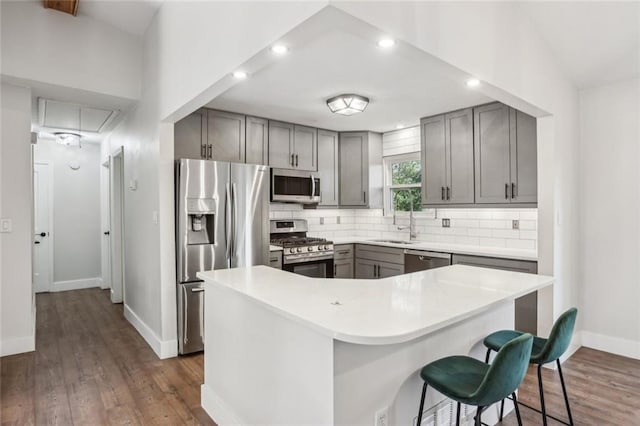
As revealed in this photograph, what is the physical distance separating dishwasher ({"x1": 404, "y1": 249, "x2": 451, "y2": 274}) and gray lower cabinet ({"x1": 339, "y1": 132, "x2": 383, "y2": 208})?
1130mm

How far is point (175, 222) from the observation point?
327cm

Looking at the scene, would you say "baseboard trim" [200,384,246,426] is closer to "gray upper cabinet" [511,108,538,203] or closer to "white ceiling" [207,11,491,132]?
"white ceiling" [207,11,491,132]

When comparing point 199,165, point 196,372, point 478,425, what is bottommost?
point 196,372

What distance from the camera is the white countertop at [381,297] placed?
1310mm

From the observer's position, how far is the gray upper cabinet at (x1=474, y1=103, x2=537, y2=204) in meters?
3.36

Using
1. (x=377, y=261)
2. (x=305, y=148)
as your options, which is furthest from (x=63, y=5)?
(x=377, y=261)

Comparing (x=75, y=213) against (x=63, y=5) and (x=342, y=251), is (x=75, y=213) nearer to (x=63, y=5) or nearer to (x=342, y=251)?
(x=63, y=5)

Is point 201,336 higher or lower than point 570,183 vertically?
lower

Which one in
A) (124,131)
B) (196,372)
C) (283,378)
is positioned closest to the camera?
(283,378)

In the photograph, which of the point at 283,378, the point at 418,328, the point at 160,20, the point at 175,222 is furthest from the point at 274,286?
the point at 160,20

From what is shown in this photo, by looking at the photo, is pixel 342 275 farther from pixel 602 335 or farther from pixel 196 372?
pixel 602 335

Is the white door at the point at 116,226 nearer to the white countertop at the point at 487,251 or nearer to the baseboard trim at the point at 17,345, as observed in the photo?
the baseboard trim at the point at 17,345

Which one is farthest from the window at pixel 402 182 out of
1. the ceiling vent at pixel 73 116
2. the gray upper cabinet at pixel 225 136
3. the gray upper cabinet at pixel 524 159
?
the ceiling vent at pixel 73 116

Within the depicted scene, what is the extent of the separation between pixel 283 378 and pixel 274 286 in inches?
18.6
